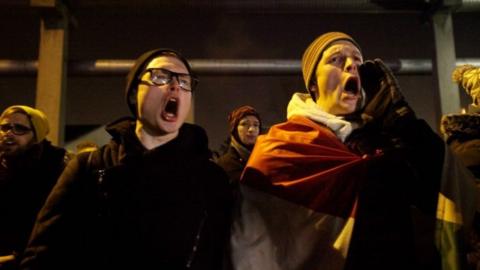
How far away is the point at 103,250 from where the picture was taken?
143 cm

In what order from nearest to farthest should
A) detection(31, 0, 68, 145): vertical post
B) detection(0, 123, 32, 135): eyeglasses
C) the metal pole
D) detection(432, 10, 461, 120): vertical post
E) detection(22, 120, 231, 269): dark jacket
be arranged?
detection(22, 120, 231, 269): dark jacket, detection(0, 123, 32, 135): eyeglasses, detection(31, 0, 68, 145): vertical post, detection(432, 10, 461, 120): vertical post, the metal pole

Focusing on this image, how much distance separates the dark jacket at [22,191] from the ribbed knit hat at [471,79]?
2.69 meters

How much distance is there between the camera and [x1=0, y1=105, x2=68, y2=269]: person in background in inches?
86.8

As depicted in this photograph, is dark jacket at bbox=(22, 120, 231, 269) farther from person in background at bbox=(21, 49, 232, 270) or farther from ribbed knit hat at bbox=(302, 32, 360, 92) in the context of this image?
ribbed knit hat at bbox=(302, 32, 360, 92)

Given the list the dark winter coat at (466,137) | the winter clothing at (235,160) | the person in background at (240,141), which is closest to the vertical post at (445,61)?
the person in background at (240,141)

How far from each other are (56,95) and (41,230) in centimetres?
552

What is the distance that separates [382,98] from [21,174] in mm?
2018

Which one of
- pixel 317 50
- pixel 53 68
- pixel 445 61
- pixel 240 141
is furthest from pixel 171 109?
pixel 445 61

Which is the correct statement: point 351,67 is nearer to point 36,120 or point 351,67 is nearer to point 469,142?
point 469,142

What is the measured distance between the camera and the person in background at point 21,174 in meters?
2.21

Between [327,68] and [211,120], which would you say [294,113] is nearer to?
[327,68]

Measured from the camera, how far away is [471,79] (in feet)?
8.93

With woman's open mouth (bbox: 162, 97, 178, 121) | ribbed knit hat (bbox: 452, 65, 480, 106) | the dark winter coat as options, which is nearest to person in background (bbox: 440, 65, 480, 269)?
the dark winter coat

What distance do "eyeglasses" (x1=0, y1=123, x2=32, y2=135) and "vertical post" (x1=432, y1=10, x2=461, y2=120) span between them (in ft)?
20.2
